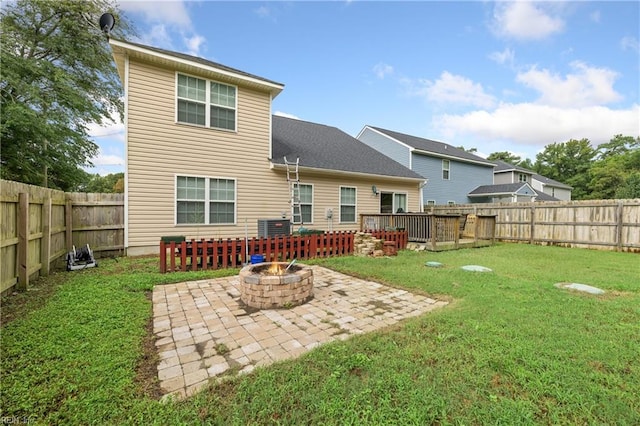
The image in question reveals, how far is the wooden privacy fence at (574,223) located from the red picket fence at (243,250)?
885 cm

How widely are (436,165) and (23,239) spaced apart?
19.7m

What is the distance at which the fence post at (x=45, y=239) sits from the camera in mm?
5059

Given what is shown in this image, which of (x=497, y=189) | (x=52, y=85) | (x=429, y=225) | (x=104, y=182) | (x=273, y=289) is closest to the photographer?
(x=273, y=289)

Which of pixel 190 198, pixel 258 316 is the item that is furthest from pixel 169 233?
pixel 258 316

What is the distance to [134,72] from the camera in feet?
24.9

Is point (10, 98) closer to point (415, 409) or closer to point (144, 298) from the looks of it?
point (144, 298)

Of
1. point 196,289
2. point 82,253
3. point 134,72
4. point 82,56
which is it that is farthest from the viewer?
point 82,56

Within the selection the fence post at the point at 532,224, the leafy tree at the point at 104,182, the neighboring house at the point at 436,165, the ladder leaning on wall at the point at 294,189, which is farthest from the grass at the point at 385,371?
the leafy tree at the point at 104,182

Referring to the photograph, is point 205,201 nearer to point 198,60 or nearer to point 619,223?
point 198,60

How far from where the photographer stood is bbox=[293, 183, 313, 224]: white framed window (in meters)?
10.1

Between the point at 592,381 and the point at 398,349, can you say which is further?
the point at 398,349

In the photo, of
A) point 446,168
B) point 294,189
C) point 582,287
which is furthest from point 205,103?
point 446,168

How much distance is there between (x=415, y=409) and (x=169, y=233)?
26.6 ft

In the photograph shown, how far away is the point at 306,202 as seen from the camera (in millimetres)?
10211
